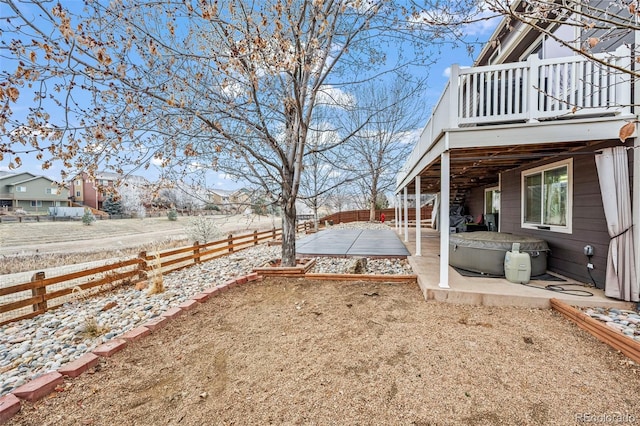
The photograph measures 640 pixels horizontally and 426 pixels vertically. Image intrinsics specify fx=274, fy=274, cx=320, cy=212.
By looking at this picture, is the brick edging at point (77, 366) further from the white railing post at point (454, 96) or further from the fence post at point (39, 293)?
the white railing post at point (454, 96)

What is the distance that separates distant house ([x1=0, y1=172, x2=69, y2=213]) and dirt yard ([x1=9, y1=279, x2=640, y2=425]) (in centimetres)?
2609

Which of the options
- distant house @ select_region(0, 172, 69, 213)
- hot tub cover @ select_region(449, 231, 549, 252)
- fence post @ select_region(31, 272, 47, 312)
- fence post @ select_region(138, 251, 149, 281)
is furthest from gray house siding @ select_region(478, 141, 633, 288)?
distant house @ select_region(0, 172, 69, 213)

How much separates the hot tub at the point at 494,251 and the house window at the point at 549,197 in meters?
0.57

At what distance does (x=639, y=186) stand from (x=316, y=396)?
14.6 feet

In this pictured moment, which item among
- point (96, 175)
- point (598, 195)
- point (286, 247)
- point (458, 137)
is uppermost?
point (458, 137)

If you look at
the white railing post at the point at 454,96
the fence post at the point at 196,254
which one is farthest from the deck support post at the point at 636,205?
the fence post at the point at 196,254

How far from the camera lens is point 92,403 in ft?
6.56

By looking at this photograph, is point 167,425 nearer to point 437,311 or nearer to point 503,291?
point 437,311

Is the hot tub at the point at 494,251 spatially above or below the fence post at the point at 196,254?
above

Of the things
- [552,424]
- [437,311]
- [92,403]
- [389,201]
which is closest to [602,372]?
[552,424]

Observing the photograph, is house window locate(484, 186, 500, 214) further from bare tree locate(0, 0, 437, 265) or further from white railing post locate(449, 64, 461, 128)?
white railing post locate(449, 64, 461, 128)

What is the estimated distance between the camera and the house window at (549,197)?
4562 millimetres

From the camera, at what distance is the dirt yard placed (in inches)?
A: 73.4

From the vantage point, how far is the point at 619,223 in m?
3.39
